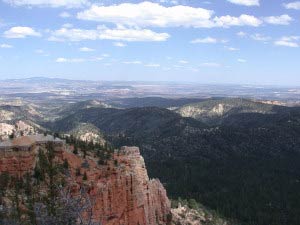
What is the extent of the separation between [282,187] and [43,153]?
5583 inches

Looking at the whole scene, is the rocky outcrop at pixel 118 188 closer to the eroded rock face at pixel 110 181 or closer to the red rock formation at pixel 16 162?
the eroded rock face at pixel 110 181

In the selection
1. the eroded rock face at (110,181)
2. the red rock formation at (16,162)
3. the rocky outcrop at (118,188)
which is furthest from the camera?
the rocky outcrop at (118,188)

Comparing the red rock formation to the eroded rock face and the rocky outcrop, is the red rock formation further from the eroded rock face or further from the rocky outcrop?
the rocky outcrop

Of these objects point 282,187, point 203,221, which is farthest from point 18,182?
point 282,187

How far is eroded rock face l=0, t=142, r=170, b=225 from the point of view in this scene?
5544 cm

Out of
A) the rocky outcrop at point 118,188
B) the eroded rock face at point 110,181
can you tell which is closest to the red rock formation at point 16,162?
the eroded rock face at point 110,181

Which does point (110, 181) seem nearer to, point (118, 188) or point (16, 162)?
point (118, 188)

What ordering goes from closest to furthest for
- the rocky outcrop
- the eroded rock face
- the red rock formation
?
1. the red rock formation
2. the eroded rock face
3. the rocky outcrop

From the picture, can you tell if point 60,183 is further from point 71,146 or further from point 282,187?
point 282,187

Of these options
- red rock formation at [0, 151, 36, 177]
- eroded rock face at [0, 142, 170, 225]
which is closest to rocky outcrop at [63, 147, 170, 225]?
eroded rock face at [0, 142, 170, 225]

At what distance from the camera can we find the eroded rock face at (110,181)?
182 ft

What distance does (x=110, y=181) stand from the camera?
60.8m

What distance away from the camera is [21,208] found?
46531mm

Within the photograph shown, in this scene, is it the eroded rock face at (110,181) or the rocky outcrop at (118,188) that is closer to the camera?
the eroded rock face at (110,181)
